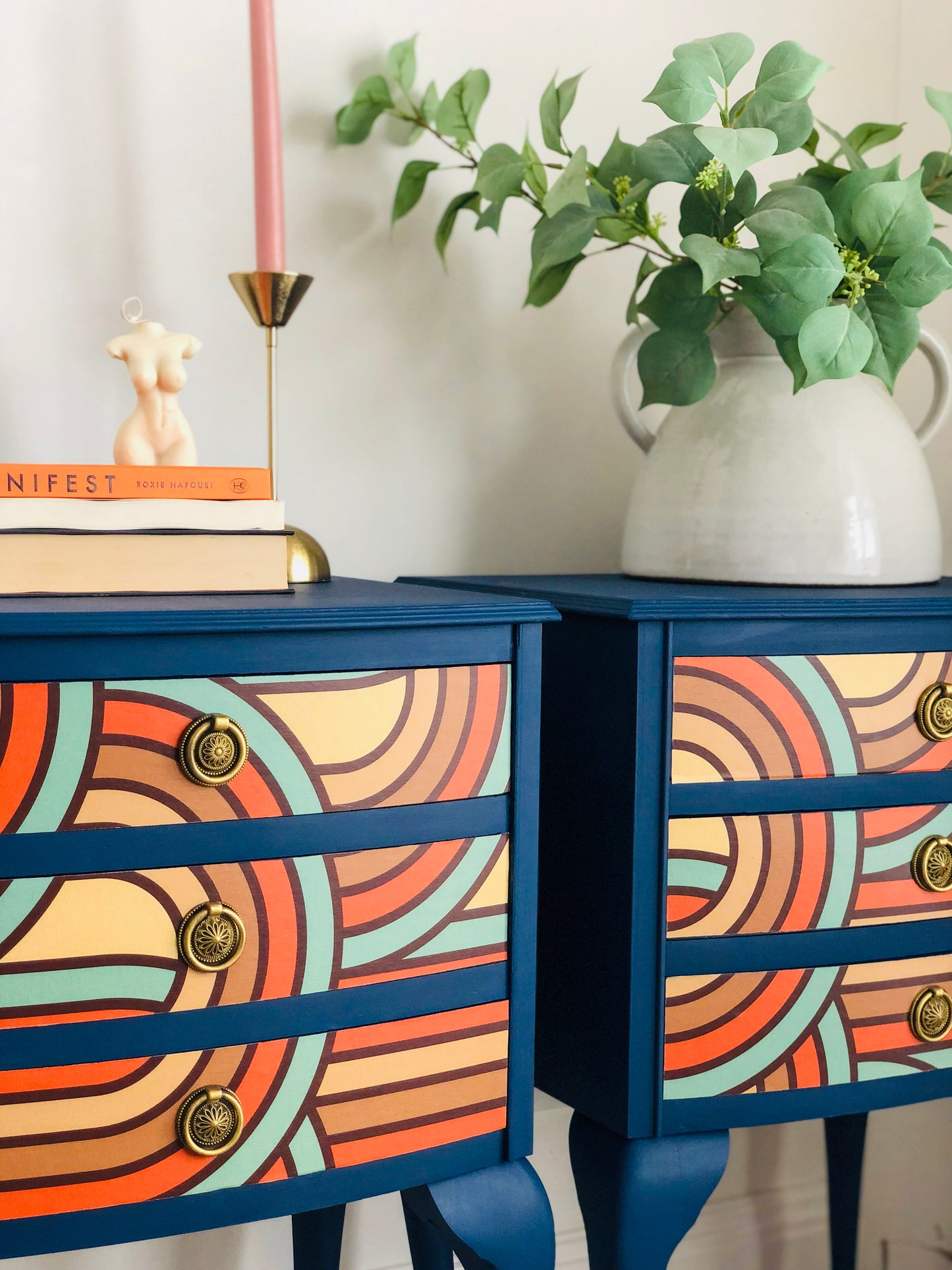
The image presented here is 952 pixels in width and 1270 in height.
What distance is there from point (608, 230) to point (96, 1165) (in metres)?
0.78

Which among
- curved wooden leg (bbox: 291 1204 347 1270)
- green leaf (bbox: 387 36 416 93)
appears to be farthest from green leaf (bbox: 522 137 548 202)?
curved wooden leg (bbox: 291 1204 347 1270)

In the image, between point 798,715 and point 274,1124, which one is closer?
point 274,1124

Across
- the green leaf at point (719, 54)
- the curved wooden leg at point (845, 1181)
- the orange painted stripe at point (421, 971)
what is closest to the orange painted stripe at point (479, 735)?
the orange painted stripe at point (421, 971)

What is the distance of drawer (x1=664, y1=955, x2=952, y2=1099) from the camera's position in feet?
2.68

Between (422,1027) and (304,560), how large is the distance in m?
0.35

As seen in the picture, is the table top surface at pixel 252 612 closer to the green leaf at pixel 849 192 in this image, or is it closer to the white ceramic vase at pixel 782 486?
the white ceramic vase at pixel 782 486

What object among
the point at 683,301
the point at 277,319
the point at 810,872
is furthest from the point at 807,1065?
the point at 277,319

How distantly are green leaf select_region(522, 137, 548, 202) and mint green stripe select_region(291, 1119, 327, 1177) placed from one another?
742mm

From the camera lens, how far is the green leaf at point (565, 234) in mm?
943

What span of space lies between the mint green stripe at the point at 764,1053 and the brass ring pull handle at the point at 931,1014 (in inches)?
3.1

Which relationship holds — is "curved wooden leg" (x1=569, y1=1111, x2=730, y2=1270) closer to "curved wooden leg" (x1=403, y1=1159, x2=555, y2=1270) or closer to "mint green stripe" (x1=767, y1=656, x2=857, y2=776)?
"curved wooden leg" (x1=403, y1=1159, x2=555, y2=1270)

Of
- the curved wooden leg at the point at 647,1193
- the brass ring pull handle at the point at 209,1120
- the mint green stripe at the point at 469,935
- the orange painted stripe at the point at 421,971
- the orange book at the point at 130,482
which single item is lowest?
the curved wooden leg at the point at 647,1193

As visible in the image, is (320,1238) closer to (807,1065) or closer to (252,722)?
(807,1065)

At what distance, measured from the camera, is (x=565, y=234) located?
37.2 inches
